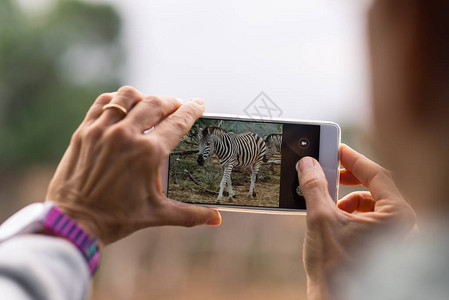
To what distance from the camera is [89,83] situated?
11.3ft

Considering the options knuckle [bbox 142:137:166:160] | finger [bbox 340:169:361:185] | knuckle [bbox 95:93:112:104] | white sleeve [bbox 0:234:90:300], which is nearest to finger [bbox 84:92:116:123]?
knuckle [bbox 95:93:112:104]

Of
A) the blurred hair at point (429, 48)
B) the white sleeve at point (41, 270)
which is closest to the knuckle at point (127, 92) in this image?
the white sleeve at point (41, 270)

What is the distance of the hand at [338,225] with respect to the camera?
1.87ft

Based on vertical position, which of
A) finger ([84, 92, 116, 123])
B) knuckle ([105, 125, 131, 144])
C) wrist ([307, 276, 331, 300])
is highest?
finger ([84, 92, 116, 123])

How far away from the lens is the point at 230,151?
73 centimetres

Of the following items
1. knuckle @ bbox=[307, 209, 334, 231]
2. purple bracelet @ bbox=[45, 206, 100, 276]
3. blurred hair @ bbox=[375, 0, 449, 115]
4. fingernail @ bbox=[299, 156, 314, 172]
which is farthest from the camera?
fingernail @ bbox=[299, 156, 314, 172]

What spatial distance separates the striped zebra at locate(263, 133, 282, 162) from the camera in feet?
2.42

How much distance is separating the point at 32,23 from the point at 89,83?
1010 millimetres

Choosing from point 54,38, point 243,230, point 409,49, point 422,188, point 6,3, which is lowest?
point 243,230

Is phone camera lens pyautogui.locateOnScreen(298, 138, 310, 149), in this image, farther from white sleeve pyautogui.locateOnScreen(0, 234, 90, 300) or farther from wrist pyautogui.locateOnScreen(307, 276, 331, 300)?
white sleeve pyautogui.locateOnScreen(0, 234, 90, 300)

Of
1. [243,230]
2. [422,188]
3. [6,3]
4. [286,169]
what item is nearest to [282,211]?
[286,169]

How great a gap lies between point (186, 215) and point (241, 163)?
0.55ft

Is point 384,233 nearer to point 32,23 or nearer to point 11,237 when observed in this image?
point 11,237

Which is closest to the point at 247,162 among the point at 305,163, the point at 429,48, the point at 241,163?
the point at 241,163
